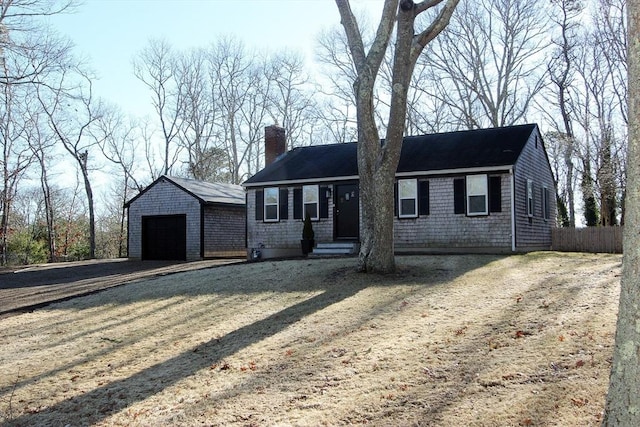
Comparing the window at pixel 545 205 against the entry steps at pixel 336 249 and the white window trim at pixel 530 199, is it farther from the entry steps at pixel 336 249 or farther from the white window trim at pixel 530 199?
the entry steps at pixel 336 249

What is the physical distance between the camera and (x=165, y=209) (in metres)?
23.4

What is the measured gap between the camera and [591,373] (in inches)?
192

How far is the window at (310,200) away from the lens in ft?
62.8

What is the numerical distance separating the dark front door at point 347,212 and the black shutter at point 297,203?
1.45 m

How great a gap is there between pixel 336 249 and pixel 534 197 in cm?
702

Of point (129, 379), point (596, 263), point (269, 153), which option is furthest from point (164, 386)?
point (269, 153)

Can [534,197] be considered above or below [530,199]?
above

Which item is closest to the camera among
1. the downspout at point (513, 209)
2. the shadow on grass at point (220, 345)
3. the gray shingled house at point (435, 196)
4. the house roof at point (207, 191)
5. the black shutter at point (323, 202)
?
the shadow on grass at point (220, 345)

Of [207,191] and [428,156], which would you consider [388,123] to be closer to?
[428,156]

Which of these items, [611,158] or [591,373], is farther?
[611,158]

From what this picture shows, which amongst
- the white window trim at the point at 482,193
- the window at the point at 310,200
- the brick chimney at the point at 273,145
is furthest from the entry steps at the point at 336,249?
the brick chimney at the point at 273,145

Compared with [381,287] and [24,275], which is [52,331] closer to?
[381,287]

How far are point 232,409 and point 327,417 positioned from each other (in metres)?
0.97

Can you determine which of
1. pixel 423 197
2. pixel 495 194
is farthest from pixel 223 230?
pixel 495 194
